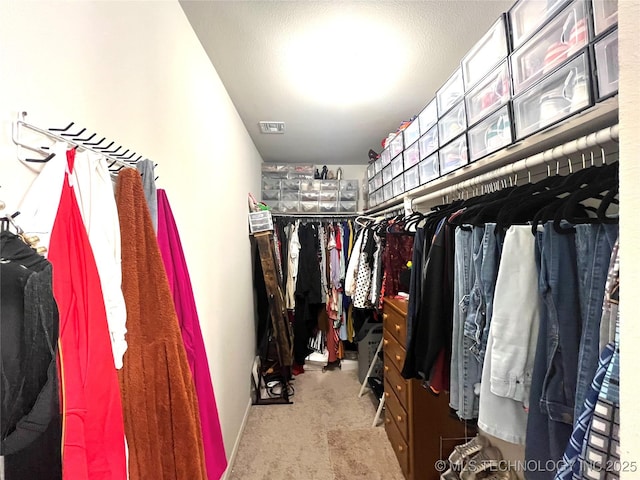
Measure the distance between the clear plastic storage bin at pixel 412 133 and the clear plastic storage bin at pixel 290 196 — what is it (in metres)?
1.51

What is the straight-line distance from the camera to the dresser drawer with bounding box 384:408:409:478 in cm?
158

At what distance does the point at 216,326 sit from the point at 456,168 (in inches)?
57.7

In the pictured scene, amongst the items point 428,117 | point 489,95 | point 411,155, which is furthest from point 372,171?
point 489,95

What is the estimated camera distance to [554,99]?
0.80 metres

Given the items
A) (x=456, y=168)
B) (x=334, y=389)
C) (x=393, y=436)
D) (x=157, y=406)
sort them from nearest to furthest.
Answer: (x=157, y=406), (x=456, y=168), (x=393, y=436), (x=334, y=389)

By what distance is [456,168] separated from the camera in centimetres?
131

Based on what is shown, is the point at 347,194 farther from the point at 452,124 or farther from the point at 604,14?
the point at 604,14

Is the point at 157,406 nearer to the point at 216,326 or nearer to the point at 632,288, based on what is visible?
the point at 216,326

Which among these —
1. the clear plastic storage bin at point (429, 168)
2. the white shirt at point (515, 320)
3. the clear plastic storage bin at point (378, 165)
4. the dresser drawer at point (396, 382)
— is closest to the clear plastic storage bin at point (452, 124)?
the clear plastic storage bin at point (429, 168)

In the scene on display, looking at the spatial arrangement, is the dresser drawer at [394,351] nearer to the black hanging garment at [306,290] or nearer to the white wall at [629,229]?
the black hanging garment at [306,290]

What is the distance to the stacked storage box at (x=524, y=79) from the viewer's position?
682 mm

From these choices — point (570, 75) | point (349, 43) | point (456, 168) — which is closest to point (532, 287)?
point (570, 75)

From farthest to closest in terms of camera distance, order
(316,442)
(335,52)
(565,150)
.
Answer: (316,442) → (335,52) → (565,150)

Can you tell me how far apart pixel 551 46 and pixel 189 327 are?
4.60 ft
